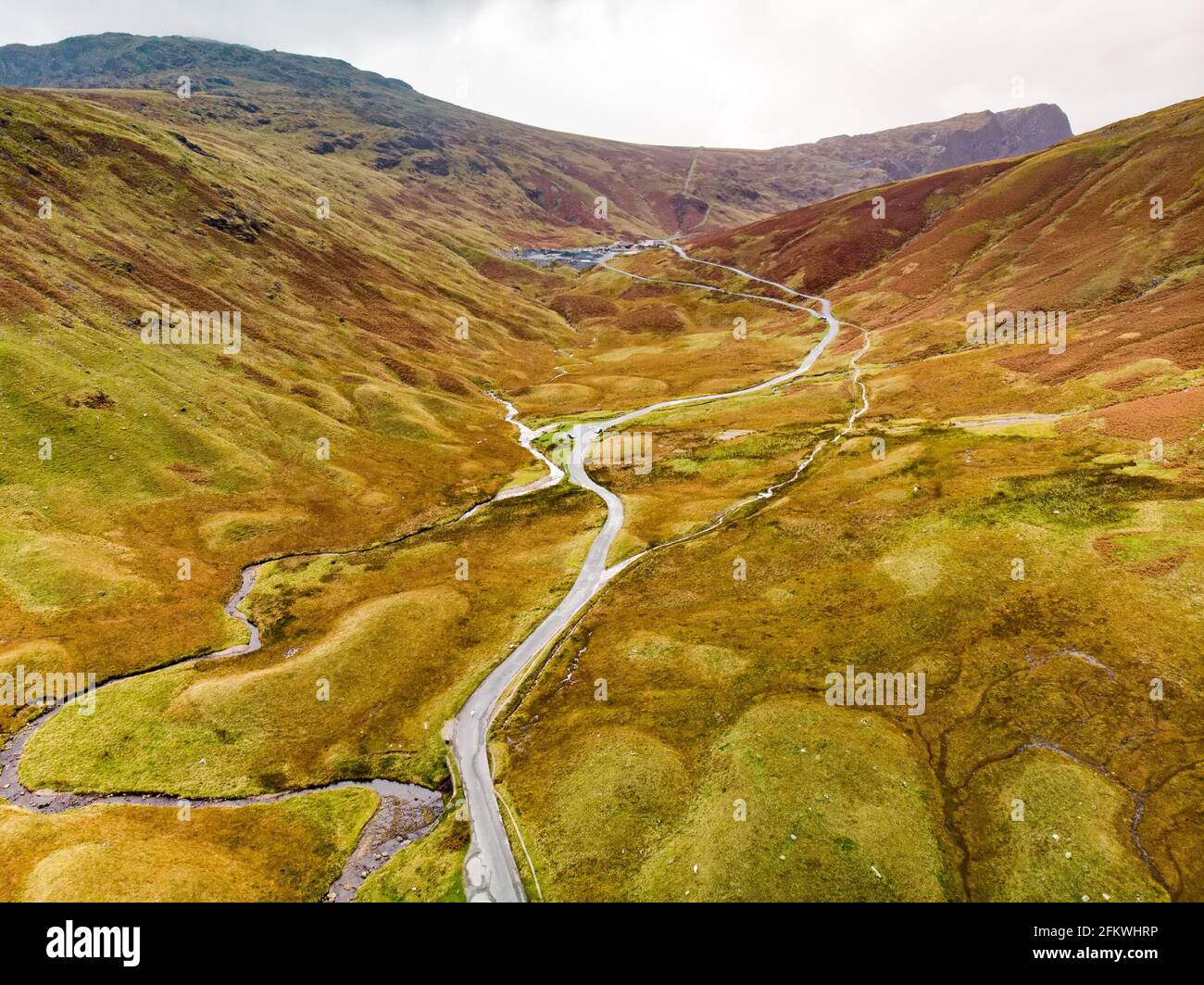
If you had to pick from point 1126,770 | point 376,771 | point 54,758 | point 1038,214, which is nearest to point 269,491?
point 54,758

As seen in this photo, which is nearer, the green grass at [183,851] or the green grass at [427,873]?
the green grass at [183,851]
